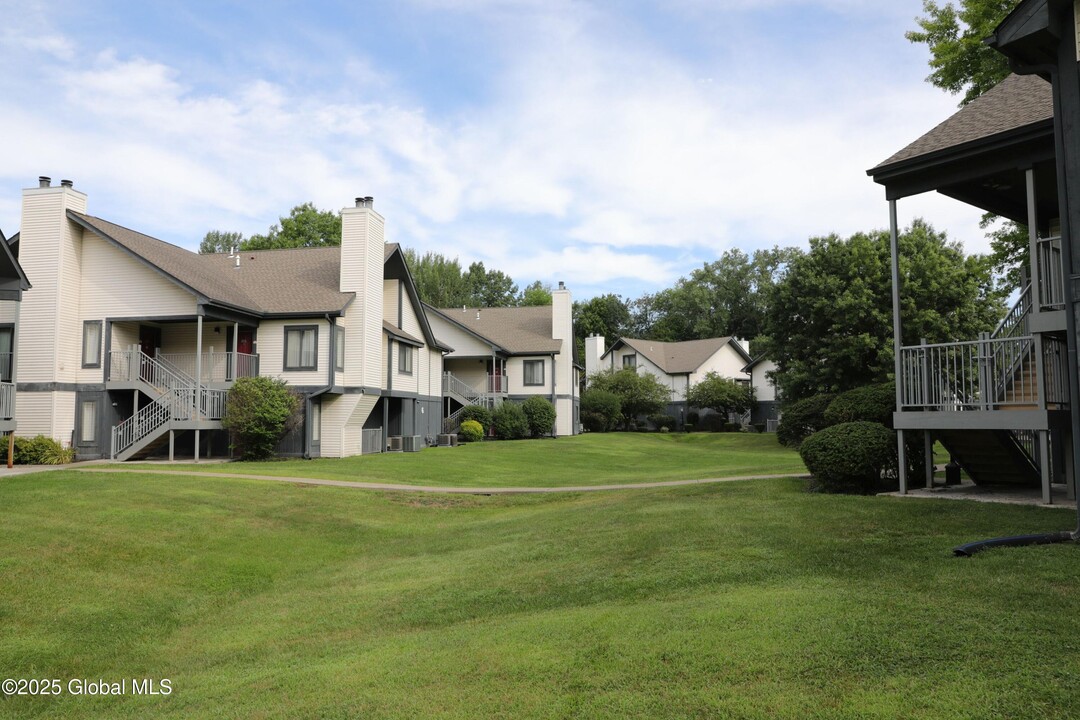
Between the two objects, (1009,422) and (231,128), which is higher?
(231,128)

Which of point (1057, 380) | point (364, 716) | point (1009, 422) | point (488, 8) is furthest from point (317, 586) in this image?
point (488, 8)

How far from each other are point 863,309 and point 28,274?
115 feet

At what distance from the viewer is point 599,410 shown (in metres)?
55.3

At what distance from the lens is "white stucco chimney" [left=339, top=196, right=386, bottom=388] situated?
3033cm

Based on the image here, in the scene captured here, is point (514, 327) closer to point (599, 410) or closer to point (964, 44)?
point (599, 410)

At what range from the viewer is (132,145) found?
26.2m

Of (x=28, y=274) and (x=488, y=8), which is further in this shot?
(x=28, y=274)

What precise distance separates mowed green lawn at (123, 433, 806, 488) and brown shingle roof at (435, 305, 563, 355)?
662 cm

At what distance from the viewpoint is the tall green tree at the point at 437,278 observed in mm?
75500

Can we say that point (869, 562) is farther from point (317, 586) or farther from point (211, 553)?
point (211, 553)

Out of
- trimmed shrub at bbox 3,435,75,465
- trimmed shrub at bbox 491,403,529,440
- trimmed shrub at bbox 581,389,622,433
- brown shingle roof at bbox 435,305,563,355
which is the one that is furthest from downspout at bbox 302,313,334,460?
trimmed shrub at bbox 581,389,622,433

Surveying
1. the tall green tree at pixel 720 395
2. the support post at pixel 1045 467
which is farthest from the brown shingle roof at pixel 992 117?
the tall green tree at pixel 720 395

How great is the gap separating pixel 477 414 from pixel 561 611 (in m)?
35.3

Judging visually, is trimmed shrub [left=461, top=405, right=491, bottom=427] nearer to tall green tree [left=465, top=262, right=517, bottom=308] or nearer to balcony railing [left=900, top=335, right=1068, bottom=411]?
balcony railing [left=900, top=335, right=1068, bottom=411]
